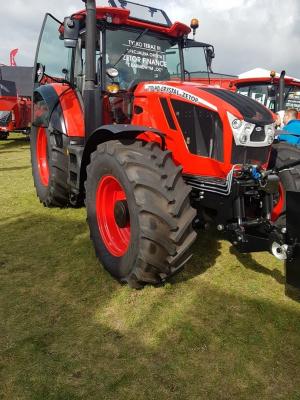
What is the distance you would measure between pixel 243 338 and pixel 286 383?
1.37 feet

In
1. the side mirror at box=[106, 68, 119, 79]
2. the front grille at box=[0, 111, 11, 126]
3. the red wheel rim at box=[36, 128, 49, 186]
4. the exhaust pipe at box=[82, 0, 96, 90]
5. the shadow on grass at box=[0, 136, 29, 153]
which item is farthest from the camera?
the front grille at box=[0, 111, 11, 126]

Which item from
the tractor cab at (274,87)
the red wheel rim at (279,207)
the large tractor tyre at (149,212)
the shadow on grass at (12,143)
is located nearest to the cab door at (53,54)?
the large tractor tyre at (149,212)

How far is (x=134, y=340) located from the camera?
8.36ft

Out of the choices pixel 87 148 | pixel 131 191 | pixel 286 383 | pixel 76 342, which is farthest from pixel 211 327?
pixel 87 148

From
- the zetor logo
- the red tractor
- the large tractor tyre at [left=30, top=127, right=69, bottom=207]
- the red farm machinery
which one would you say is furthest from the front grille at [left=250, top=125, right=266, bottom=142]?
the zetor logo

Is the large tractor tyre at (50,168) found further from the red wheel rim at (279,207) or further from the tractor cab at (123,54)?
the red wheel rim at (279,207)

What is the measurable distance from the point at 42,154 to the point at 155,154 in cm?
322

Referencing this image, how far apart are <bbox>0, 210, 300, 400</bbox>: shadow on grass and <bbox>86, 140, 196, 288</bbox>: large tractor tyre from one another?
0.26 m

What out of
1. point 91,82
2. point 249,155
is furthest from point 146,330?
point 91,82

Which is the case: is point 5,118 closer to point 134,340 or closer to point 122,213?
point 122,213

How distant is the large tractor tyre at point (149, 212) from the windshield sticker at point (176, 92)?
1.63 ft

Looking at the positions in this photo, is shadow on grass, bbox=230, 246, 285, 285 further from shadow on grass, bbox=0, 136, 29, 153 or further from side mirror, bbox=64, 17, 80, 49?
shadow on grass, bbox=0, 136, 29, 153

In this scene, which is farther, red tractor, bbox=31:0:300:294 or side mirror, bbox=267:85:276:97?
side mirror, bbox=267:85:276:97

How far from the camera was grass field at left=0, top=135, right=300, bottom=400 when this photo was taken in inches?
85.5
